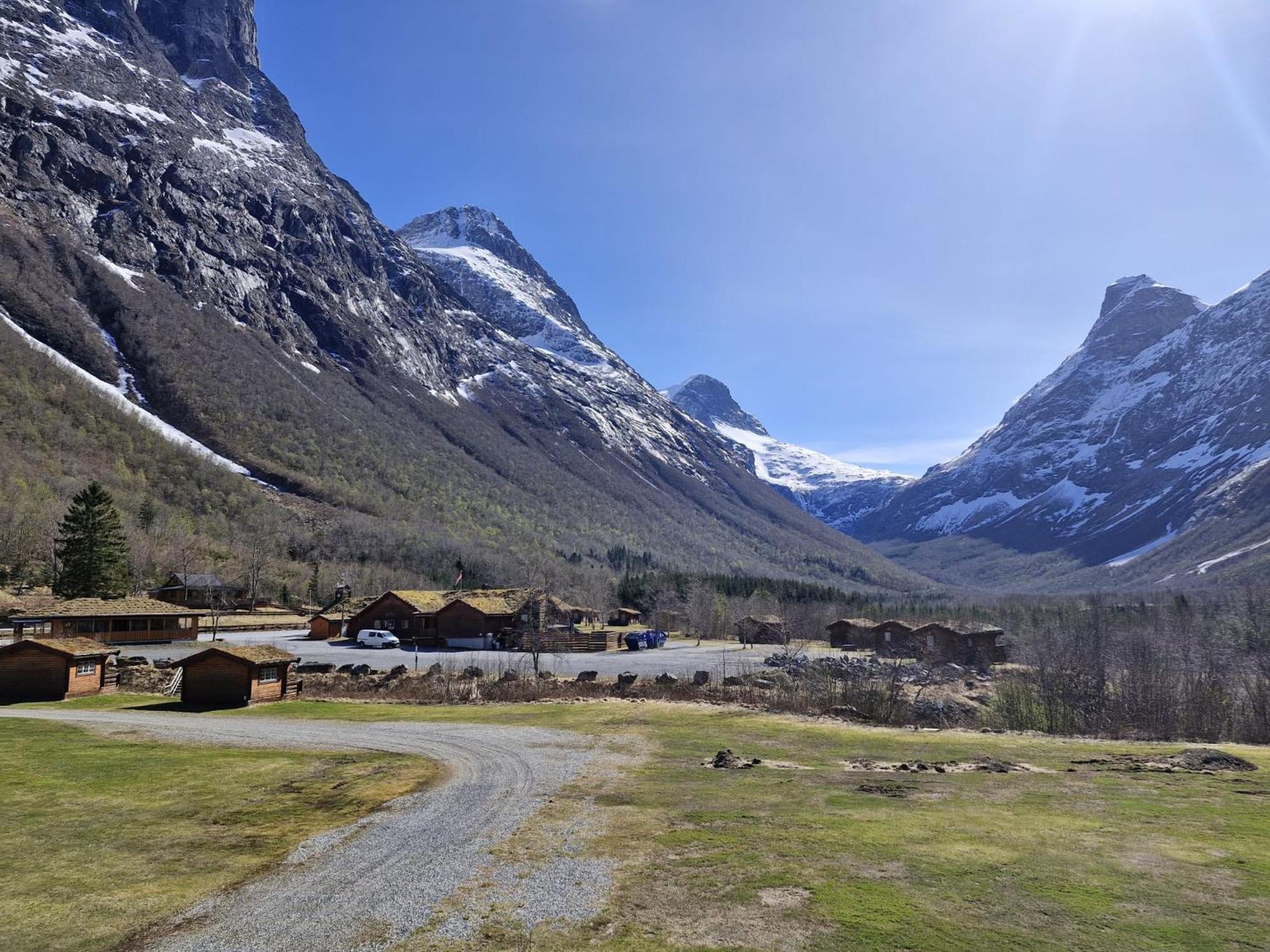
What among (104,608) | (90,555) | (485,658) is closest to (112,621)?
(104,608)

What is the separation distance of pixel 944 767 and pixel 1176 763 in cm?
832

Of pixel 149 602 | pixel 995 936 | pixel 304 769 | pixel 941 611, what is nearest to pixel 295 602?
pixel 149 602

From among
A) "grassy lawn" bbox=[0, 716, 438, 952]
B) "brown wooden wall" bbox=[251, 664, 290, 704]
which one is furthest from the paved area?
"grassy lawn" bbox=[0, 716, 438, 952]

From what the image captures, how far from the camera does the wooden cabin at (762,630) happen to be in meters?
117

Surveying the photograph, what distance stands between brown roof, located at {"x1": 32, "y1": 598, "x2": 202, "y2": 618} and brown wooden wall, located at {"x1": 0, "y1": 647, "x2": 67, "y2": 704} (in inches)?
915

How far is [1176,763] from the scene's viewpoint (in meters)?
26.5

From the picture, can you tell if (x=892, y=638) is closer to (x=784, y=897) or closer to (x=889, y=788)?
(x=889, y=788)

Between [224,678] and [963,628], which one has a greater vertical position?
[963,628]

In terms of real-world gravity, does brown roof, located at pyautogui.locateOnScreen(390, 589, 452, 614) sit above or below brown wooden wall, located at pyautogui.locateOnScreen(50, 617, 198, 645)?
above

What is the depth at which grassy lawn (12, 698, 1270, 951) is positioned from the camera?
1245cm

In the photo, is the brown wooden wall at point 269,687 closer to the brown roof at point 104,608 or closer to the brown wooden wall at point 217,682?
the brown wooden wall at point 217,682

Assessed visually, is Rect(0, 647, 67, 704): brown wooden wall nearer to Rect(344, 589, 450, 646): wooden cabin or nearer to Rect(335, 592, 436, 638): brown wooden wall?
Rect(344, 589, 450, 646): wooden cabin

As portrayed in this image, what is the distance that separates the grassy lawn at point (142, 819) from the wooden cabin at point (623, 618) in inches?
4061

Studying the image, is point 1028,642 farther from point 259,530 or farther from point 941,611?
point 259,530
